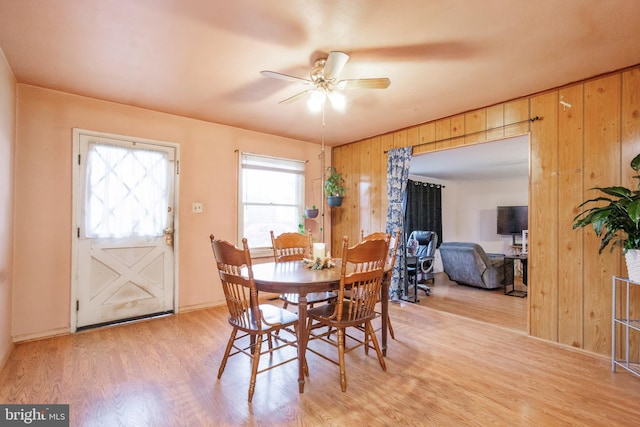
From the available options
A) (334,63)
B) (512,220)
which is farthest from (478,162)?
A: (334,63)

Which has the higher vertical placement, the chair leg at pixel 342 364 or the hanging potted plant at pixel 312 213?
the hanging potted plant at pixel 312 213

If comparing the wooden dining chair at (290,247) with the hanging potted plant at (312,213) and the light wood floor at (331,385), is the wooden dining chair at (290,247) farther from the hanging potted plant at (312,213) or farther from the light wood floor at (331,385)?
the hanging potted plant at (312,213)

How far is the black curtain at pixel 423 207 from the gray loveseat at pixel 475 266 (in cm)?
142

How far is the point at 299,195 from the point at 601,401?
3852 millimetres

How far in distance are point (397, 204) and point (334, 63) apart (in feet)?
7.99

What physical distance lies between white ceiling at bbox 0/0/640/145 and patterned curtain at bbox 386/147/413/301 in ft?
3.53

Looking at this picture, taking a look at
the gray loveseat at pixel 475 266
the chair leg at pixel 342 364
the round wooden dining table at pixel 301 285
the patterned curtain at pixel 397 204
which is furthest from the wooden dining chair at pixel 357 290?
the gray loveseat at pixel 475 266

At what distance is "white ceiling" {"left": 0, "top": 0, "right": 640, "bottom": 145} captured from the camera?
1772 mm

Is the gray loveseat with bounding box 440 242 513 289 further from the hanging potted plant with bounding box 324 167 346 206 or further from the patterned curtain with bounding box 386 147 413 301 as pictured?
the hanging potted plant with bounding box 324 167 346 206

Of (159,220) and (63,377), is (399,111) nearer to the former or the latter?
(159,220)

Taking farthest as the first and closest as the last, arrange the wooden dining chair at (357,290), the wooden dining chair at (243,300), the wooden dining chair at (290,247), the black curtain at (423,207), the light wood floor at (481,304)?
the black curtain at (423,207), the light wood floor at (481,304), the wooden dining chair at (290,247), the wooden dining chair at (357,290), the wooden dining chair at (243,300)

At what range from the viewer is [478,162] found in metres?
5.44

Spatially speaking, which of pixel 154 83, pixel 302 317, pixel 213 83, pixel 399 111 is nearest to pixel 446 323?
pixel 302 317

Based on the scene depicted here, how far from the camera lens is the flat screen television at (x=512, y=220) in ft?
21.6
